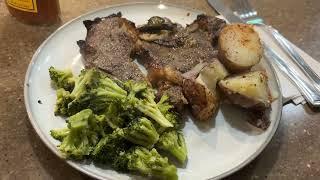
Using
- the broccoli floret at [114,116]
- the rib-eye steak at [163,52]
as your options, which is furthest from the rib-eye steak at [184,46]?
the broccoli floret at [114,116]

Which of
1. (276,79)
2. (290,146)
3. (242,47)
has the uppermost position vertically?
(242,47)

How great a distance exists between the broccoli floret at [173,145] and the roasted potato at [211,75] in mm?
169

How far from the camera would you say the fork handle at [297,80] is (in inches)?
53.7

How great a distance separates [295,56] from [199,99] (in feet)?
1.61

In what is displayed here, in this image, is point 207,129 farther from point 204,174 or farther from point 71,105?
point 71,105

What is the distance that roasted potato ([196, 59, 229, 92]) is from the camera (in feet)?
3.86

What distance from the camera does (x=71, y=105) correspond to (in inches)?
43.2

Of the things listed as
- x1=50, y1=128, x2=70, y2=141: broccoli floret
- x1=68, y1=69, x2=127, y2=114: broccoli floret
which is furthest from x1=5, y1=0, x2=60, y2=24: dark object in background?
x1=50, y1=128, x2=70, y2=141: broccoli floret

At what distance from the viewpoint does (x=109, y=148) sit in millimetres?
1021

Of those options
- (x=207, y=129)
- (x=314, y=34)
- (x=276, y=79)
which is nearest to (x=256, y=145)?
(x=207, y=129)

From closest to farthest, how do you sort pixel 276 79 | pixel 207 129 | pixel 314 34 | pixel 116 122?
pixel 116 122 < pixel 207 129 < pixel 276 79 < pixel 314 34

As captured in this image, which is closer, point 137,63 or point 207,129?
point 207,129

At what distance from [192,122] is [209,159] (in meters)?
0.12

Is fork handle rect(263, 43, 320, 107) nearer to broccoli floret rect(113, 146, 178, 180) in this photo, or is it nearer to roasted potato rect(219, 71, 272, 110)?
roasted potato rect(219, 71, 272, 110)
